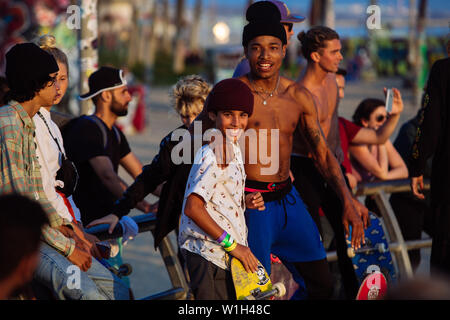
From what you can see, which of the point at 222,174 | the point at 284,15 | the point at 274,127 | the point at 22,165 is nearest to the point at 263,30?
the point at 274,127

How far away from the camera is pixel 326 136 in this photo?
525cm

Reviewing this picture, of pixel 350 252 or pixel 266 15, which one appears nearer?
pixel 266 15

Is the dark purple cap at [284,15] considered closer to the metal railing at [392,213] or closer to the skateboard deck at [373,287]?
the metal railing at [392,213]

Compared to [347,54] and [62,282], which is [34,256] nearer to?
[62,282]

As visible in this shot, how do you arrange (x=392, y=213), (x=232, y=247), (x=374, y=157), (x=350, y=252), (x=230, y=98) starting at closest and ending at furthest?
1. (x=232, y=247)
2. (x=230, y=98)
3. (x=350, y=252)
4. (x=392, y=213)
5. (x=374, y=157)

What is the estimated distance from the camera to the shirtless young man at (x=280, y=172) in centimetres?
418

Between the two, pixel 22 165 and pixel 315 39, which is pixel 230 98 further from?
pixel 315 39

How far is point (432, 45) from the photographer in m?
53.1

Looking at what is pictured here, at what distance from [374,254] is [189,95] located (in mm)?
1877

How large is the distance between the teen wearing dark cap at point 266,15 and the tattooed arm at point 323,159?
0.50 meters

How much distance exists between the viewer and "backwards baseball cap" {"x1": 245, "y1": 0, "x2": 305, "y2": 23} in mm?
4391

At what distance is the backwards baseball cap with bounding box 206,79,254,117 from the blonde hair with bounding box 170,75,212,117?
0.88 metres
